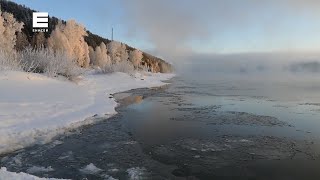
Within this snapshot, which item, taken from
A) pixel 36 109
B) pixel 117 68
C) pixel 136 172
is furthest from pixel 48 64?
pixel 117 68

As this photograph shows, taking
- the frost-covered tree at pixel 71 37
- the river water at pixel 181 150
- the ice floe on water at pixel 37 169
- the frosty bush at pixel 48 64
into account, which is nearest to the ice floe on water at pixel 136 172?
the river water at pixel 181 150

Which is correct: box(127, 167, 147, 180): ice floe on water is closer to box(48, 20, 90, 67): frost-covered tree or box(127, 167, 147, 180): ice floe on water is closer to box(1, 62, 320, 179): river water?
box(1, 62, 320, 179): river water

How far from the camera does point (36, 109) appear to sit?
16703 mm

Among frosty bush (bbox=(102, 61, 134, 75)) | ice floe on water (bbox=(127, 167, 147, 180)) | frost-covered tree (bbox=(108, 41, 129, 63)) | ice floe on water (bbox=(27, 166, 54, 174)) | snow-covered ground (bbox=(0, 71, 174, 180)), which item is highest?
frost-covered tree (bbox=(108, 41, 129, 63))

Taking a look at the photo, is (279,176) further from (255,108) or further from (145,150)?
(255,108)

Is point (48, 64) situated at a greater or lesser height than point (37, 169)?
greater

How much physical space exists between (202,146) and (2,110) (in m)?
8.60

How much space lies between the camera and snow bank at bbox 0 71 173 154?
12281 millimetres

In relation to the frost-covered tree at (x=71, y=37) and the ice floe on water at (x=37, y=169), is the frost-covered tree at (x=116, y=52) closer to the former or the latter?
the frost-covered tree at (x=71, y=37)

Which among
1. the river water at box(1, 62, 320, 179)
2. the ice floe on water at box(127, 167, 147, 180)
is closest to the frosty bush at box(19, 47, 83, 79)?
the river water at box(1, 62, 320, 179)

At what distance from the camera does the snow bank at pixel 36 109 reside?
12281 mm

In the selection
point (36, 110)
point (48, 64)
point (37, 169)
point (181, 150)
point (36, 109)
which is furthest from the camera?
point (48, 64)

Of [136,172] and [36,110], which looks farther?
[36,110]

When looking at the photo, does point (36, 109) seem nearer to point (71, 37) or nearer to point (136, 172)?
point (136, 172)
